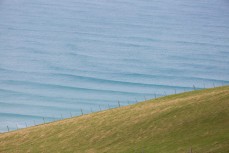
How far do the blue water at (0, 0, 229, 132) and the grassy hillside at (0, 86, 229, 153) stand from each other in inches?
1038

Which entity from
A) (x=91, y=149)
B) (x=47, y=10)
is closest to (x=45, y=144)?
(x=91, y=149)

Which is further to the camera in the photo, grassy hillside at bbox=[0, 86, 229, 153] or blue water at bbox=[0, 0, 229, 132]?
blue water at bbox=[0, 0, 229, 132]

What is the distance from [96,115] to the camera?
199 feet

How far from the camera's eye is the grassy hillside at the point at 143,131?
4119 cm

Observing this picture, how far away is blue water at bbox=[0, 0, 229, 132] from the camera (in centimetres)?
9412

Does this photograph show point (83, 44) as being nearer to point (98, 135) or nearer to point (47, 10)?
point (47, 10)

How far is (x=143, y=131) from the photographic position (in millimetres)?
47875

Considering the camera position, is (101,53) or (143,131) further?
(101,53)

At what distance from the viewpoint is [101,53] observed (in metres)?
114

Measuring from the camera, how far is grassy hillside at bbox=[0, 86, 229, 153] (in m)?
41.2

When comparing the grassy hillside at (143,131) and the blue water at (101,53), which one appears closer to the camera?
the grassy hillside at (143,131)

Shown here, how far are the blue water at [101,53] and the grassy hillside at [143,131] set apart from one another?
26.4 m

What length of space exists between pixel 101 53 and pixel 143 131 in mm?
67343

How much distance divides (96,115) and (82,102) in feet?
106
